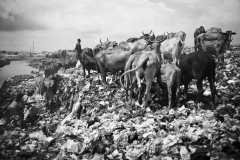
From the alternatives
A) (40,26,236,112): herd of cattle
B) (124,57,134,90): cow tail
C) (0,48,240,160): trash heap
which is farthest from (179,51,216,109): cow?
(124,57,134,90): cow tail

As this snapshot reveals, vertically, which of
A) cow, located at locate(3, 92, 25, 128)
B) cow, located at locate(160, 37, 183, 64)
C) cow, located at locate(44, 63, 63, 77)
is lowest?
cow, located at locate(3, 92, 25, 128)

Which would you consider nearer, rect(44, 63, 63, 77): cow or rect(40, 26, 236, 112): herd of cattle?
rect(40, 26, 236, 112): herd of cattle

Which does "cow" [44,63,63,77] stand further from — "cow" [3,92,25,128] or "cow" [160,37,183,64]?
"cow" [160,37,183,64]

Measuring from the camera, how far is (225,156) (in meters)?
2.89

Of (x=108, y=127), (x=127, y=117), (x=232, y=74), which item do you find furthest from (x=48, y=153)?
(x=232, y=74)

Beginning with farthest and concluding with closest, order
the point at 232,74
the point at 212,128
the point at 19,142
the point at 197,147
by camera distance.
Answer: the point at 232,74 → the point at 19,142 → the point at 212,128 → the point at 197,147

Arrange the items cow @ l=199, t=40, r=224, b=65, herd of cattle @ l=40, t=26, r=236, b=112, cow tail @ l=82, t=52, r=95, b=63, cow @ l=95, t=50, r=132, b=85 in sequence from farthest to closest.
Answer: cow tail @ l=82, t=52, r=95, b=63
cow @ l=199, t=40, r=224, b=65
cow @ l=95, t=50, r=132, b=85
herd of cattle @ l=40, t=26, r=236, b=112

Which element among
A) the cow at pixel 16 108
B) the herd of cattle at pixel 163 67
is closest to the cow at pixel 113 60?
the herd of cattle at pixel 163 67

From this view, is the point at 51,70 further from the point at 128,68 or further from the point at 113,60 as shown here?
the point at 128,68

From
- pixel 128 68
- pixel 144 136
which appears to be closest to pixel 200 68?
pixel 128 68

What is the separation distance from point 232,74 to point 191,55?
3.75 meters

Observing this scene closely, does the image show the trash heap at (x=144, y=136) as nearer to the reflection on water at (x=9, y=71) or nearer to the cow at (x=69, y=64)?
the cow at (x=69, y=64)

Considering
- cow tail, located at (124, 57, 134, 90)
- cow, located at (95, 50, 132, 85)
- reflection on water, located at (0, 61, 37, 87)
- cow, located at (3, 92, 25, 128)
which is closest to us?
cow tail, located at (124, 57, 134, 90)

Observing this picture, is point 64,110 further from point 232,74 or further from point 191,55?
point 232,74
